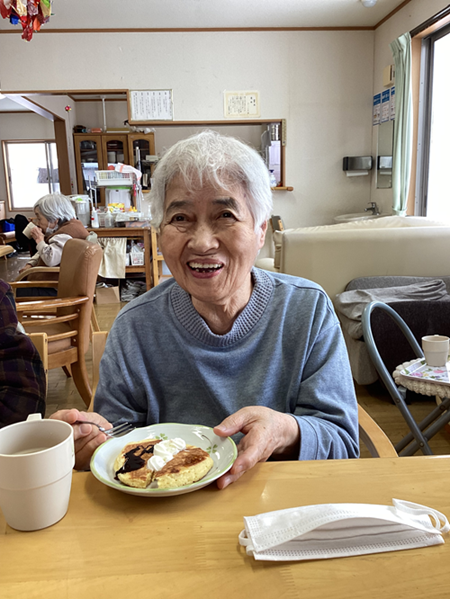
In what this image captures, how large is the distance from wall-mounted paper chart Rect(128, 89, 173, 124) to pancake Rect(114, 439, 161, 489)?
5.55 meters

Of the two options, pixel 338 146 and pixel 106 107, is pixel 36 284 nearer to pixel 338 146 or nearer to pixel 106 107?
pixel 338 146

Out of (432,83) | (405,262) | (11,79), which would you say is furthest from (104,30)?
(405,262)

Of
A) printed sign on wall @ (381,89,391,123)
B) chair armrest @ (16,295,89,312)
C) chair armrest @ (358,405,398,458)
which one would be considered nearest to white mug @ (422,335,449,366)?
chair armrest @ (358,405,398,458)

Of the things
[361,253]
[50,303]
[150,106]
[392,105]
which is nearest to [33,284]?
[50,303]

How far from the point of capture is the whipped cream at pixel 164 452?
69 centimetres

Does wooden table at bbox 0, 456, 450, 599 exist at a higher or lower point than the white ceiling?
lower

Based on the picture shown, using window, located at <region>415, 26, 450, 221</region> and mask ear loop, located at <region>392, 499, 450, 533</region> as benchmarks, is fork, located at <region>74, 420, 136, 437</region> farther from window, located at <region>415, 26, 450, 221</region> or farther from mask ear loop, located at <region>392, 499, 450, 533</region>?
window, located at <region>415, 26, 450, 221</region>

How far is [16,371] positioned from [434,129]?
196 inches

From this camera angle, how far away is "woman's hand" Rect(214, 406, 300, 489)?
0.69 meters

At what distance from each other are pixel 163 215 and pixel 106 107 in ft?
30.8

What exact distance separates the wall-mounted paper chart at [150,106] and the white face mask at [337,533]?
577cm

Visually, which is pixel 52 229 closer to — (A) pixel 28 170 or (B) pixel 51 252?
(B) pixel 51 252

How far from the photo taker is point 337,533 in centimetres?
54

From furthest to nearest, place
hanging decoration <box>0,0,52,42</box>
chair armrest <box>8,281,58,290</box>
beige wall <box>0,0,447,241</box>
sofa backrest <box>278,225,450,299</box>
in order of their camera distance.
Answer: beige wall <box>0,0,447,241</box> → sofa backrest <box>278,225,450,299</box> → chair armrest <box>8,281,58,290</box> → hanging decoration <box>0,0,52,42</box>
